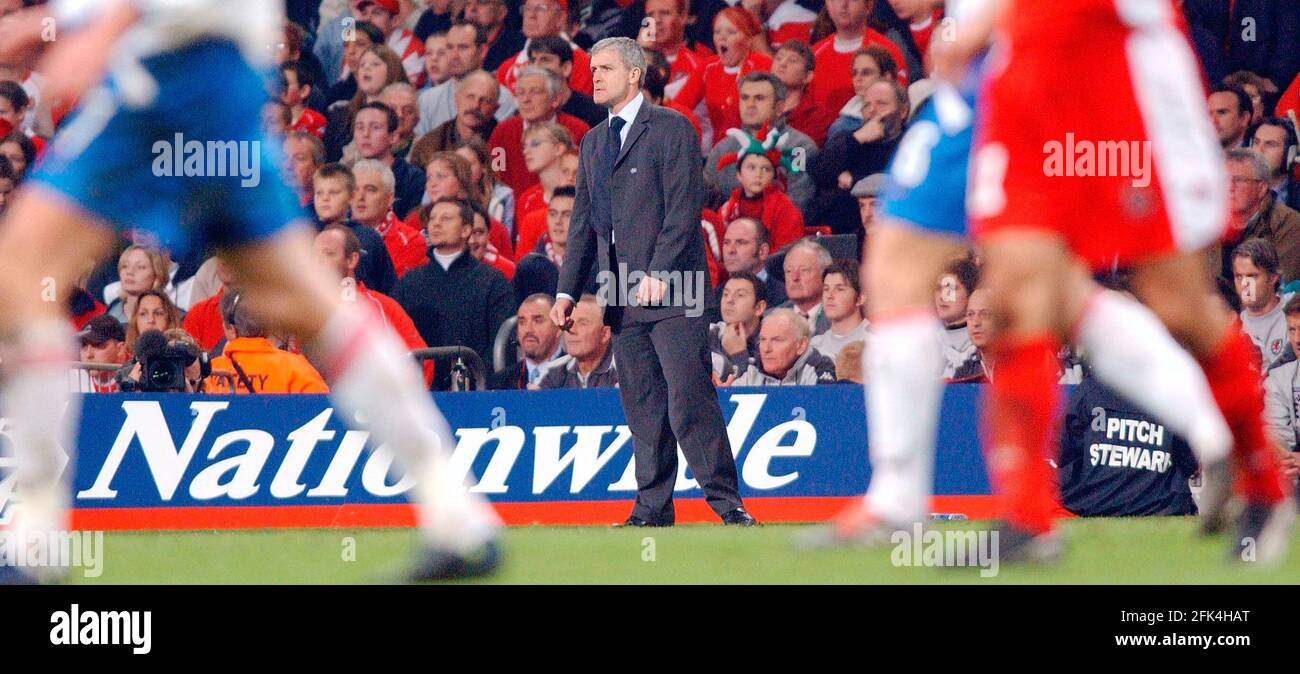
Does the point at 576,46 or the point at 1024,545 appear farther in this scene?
the point at 576,46

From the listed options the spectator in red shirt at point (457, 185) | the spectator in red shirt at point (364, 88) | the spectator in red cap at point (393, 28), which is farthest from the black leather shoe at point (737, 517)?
the spectator in red cap at point (393, 28)

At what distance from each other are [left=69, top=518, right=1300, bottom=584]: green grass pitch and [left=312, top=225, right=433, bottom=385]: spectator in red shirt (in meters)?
2.16

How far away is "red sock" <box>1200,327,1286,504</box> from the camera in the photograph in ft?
17.7

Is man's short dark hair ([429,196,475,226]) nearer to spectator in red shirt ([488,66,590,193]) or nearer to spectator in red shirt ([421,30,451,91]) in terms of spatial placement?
spectator in red shirt ([488,66,590,193])

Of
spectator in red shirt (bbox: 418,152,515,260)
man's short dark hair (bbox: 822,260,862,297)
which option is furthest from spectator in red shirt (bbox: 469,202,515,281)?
man's short dark hair (bbox: 822,260,862,297)

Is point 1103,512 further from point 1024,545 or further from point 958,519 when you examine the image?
point 1024,545

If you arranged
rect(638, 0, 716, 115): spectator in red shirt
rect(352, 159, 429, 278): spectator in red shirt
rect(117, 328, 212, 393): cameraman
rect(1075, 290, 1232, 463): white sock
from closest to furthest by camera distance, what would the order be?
rect(1075, 290, 1232, 463): white sock
rect(117, 328, 212, 393): cameraman
rect(352, 159, 429, 278): spectator in red shirt
rect(638, 0, 716, 115): spectator in red shirt

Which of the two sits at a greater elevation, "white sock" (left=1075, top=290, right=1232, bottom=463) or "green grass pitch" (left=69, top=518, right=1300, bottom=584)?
"white sock" (left=1075, top=290, right=1232, bottom=463)

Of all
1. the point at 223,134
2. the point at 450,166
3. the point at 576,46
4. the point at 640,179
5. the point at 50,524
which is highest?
the point at 576,46

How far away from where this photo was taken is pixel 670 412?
27.1ft

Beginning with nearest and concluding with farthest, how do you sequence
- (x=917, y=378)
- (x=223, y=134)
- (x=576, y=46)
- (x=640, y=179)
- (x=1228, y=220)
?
(x=223, y=134) < (x=917, y=378) < (x=640, y=179) < (x=1228, y=220) < (x=576, y=46)

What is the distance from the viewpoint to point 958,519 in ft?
29.3

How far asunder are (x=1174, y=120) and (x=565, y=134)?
642cm

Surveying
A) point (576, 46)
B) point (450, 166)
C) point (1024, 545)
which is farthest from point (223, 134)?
point (576, 46)
